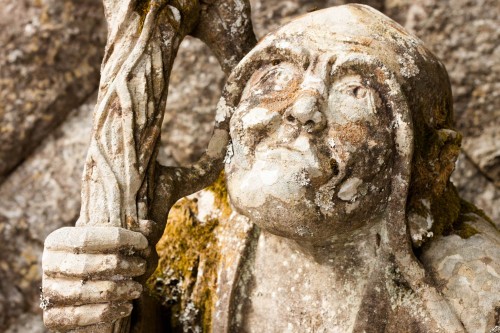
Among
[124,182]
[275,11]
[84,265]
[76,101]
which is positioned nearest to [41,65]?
[76,101]

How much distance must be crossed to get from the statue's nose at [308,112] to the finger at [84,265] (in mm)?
398

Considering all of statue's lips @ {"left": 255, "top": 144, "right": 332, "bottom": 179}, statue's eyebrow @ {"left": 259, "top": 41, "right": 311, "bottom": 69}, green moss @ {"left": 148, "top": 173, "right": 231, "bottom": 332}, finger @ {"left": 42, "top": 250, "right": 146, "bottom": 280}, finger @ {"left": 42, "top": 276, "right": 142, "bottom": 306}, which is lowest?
green moss @ {"left": 148, "top": 173, "right": 231, "bottom": 332}

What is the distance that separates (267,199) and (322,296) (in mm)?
324

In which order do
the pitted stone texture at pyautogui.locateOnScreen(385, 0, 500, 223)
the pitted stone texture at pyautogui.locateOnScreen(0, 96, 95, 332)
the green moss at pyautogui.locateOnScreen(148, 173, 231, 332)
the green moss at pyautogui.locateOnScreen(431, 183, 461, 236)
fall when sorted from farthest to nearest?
1. the pitted stone texture at pyautogui.locateOnScreen(0, 96, 95, 332)
2. the pitted stone texture at pyautogui.locateOnScreen(385, 0, 500, 223)
3. the green moss at pyautogui.locateOnScreen(148, 173, 231, 332)
4. the green moss at pyautogui.locateOnScreen(431, 183, 461, 236)

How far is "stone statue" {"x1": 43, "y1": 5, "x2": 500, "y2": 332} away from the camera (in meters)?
1.32

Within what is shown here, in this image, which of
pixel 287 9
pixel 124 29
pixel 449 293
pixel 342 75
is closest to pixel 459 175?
pixel 287 9

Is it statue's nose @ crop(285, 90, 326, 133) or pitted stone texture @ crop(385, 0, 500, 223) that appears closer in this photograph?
statue's nose @ crop(285, 90, 326, 133)

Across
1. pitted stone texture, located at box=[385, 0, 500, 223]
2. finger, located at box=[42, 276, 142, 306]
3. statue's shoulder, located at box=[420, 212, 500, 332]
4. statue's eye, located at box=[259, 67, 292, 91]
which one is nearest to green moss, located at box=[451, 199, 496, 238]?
statue's shoulder, located at box=[420, 212, 500, 332]

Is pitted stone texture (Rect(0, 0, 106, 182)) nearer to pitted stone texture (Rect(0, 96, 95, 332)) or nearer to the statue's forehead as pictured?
pitted stone texture (Rect(0, 96, 95, 332))

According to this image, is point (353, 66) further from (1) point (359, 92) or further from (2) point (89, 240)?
(2) point (89, 240)

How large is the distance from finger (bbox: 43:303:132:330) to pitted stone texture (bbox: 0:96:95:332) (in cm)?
111

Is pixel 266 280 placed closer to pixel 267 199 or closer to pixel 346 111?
pixel 267 199

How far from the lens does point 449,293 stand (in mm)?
1470

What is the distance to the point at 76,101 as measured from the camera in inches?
95.4
